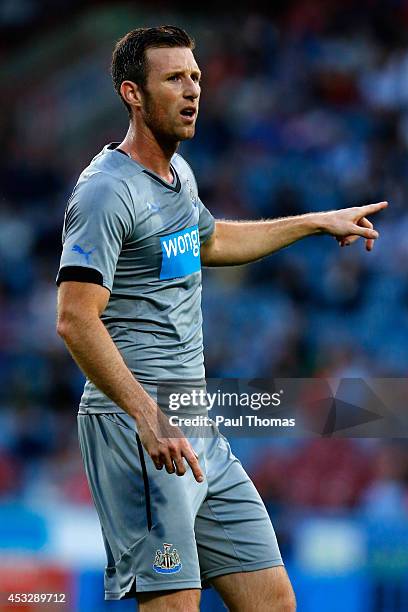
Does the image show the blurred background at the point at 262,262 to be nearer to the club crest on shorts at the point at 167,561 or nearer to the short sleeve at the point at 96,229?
the club crest on shorts at the point at 167,561

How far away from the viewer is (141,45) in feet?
10.0

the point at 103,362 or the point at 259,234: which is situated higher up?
the point at 259,234

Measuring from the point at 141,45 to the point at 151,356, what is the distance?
2.92 ft

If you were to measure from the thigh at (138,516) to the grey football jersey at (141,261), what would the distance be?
116mm

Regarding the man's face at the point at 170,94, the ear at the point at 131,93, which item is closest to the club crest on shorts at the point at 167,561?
the man's face at the point at 170,94

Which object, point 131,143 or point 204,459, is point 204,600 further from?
point 131,143

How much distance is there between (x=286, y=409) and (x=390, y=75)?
5721 millimetres

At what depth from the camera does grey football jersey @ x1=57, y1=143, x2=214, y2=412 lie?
2.74 meters

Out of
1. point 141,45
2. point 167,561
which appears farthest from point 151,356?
point 141,45

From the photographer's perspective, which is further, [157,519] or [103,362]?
[157,519]

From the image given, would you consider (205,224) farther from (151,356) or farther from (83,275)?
(83,275)

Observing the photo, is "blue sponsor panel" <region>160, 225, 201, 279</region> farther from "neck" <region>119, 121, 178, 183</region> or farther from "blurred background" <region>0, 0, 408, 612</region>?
"blurred background" <region>0, 0, 408, 612</region>

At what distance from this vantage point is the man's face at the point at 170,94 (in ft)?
9.86

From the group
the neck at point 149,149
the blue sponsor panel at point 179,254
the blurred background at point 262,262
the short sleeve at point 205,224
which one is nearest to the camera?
the blue sponsor panel at point 179,254
